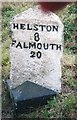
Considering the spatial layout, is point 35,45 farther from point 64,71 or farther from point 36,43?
point 64,71

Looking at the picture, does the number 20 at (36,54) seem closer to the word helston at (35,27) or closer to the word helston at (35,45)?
the word helston at (35,45)

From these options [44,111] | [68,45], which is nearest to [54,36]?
[68,45]

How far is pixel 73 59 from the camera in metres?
1.60

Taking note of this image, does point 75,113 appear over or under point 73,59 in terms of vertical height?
under

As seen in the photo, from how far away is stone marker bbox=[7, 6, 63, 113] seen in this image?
152 centimetres

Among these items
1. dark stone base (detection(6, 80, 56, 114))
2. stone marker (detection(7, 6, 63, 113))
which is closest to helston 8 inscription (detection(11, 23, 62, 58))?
stone marker (detection(7, 6, 63, 113))

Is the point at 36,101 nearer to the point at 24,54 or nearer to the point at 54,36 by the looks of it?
the point at 24,54

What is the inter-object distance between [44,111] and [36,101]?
75mm

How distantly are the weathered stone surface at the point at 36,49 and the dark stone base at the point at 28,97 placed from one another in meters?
0.07

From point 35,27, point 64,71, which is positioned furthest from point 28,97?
point 35,27

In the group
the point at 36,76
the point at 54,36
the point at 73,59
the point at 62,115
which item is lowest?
the point at 62,115

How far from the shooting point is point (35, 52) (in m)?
1.60

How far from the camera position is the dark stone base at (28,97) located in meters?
1.56

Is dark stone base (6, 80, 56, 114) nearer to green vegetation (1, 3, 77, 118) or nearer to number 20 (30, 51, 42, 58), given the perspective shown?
green vegetation (1, 3, 77, 118)
